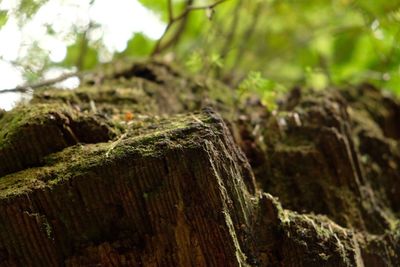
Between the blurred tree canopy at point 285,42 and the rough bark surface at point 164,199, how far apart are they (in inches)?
55.9

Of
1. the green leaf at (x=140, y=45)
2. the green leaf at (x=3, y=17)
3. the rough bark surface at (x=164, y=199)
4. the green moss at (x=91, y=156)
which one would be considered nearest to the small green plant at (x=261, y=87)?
the rough bark surface at (x=164, y=199)

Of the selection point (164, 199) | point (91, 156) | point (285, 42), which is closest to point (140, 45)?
point (285, 42)

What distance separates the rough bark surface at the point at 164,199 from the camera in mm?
1853

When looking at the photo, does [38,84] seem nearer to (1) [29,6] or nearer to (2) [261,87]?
(1) [29,6]

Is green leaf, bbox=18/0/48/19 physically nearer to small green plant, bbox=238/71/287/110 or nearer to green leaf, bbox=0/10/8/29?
green leaf, bbox=0/10/8/29

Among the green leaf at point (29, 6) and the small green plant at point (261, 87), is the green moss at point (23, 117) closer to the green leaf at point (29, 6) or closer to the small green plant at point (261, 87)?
the green leaf at point (29, 6)

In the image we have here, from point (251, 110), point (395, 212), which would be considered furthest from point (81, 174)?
point (395, 212)

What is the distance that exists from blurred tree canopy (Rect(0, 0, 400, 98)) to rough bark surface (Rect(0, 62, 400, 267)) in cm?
142

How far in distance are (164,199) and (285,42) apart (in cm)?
377

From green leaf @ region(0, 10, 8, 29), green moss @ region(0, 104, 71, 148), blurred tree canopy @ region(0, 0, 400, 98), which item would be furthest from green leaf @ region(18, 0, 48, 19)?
blurred tree canopy @ region(0, 0, 400, 98)

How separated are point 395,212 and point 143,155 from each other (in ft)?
6.14

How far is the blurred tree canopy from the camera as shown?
4.08m

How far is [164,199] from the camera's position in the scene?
6.14 feet

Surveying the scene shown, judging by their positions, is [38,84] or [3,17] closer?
[3,17]
